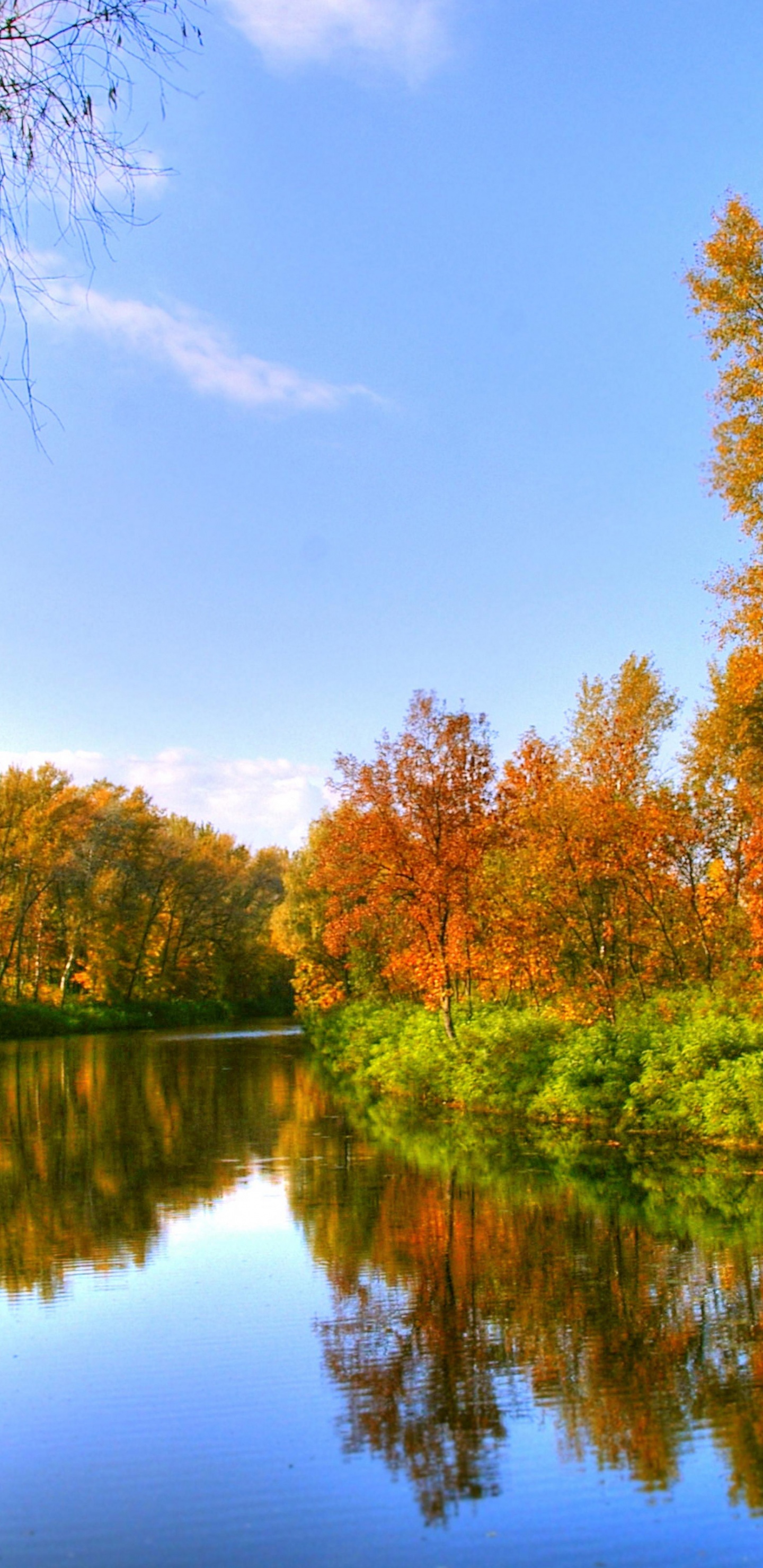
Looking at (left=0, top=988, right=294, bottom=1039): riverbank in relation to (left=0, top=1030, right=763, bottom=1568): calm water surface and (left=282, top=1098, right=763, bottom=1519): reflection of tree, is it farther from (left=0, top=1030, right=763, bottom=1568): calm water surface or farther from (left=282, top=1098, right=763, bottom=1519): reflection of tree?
(left=282, top=1098, right=763, bottom=1519): reflection of tree

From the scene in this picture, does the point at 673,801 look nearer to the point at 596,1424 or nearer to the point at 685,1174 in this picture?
the point at 685,1174

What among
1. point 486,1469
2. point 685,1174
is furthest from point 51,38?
point 685,1174

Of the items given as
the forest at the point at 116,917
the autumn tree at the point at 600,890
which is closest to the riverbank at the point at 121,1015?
the forest at the point at 116,917

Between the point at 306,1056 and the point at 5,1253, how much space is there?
33.9 m

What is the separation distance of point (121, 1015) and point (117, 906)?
7649mm

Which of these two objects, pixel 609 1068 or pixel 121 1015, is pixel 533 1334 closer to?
pixel 609 1068

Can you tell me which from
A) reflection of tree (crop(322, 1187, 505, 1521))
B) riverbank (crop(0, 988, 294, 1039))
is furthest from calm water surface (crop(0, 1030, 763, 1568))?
riverbank (crop(0, 988, 294, 1039))

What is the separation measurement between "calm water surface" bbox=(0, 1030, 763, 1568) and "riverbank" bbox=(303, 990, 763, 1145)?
845mm

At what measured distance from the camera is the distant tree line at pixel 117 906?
2501 inches

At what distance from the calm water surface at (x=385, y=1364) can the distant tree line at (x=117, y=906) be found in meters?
47.0

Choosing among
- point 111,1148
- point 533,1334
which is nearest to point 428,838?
point 111,1148

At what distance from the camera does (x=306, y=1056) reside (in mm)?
46281

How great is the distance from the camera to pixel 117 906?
72.2 meters

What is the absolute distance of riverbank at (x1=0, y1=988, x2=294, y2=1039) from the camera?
191ft
